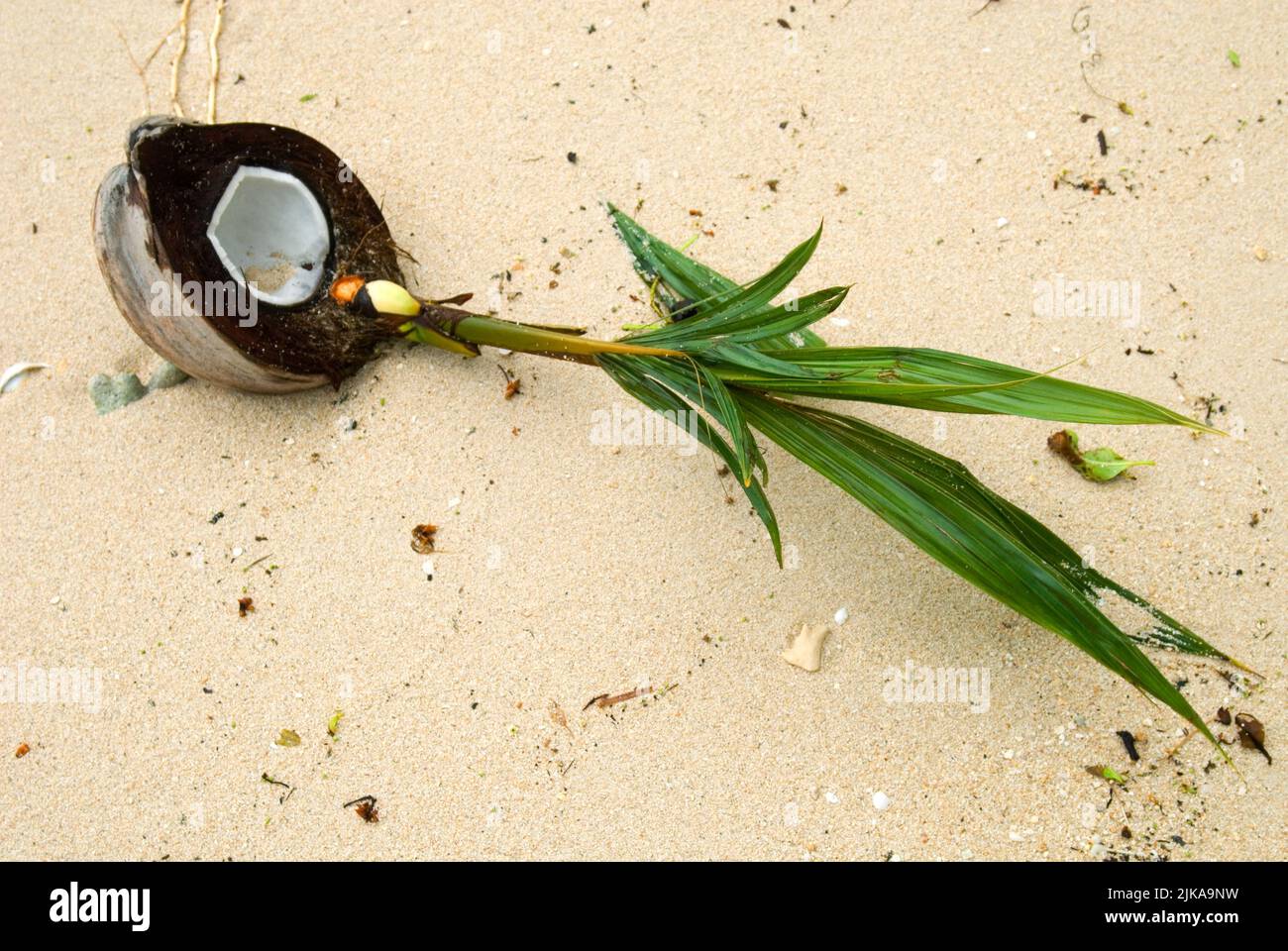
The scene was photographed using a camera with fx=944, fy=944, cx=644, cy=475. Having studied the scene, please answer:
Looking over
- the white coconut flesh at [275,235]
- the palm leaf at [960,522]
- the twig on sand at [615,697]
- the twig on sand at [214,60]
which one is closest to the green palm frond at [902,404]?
the palm leaf at [960,522]

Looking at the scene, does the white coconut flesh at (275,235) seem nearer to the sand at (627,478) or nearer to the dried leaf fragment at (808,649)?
the sand at (627,478)

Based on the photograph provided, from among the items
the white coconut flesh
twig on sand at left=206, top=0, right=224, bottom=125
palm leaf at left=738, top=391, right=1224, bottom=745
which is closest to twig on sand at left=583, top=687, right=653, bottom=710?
palm leaf at left=738, top=391, right=1224, bottom=745

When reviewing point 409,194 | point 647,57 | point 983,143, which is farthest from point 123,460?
point 983,143

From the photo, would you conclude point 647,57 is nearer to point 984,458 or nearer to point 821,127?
point 821,127

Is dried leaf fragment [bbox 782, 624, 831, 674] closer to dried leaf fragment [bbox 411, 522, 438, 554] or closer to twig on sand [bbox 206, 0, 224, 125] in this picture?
dried leaf fragment [bbox 411, 522, 438, 554]

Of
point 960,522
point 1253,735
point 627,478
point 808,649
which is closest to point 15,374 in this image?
point 627,478

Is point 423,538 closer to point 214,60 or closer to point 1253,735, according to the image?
point 214,60
